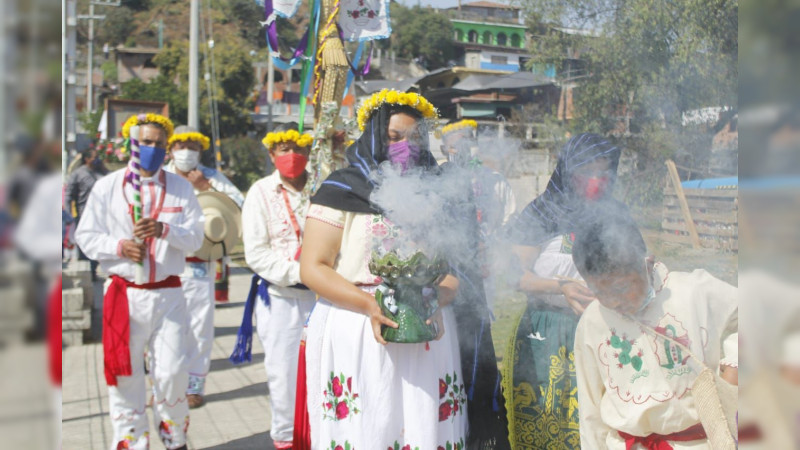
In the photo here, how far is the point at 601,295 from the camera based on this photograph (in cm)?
265

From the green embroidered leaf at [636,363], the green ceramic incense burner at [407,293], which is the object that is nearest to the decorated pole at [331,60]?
the green ceramic incense burner at [407,293]

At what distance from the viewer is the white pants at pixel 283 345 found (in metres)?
4.84

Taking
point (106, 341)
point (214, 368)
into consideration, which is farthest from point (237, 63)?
point (106, 341)

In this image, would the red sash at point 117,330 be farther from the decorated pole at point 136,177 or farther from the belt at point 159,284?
the decorated pole at point 136,177

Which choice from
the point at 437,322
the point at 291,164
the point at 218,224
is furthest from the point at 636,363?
the point at 218,224

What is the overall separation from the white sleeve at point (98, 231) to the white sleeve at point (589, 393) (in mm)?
2839

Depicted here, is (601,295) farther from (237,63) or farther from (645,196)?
(237,63)

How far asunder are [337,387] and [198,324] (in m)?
3.01

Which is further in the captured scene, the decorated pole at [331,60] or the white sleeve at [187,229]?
the decorated pole at [331,60]

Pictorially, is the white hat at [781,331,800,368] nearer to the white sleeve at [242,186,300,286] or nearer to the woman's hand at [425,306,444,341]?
the woman's hand at [425,306,444,341]

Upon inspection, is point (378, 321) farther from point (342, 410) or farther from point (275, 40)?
point (275, 40)

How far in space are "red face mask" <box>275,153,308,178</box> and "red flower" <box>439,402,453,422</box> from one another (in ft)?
8.15

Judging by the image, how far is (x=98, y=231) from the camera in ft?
14.9

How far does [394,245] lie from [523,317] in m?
0.79
